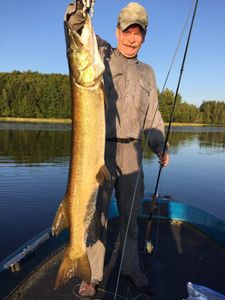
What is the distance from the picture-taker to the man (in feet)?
11.4

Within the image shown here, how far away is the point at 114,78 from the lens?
3512mm

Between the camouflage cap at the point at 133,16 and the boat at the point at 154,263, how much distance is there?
2700 mm

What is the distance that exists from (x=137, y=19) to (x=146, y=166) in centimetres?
1389

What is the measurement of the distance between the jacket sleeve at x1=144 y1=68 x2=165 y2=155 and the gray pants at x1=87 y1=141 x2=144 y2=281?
1.17ft

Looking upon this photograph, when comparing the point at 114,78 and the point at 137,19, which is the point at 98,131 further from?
the point at 137,19

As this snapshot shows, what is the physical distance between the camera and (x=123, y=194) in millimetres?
3705

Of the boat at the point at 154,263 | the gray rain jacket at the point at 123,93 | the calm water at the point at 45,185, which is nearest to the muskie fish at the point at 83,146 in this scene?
the gray rain jacket at the point at 123,93

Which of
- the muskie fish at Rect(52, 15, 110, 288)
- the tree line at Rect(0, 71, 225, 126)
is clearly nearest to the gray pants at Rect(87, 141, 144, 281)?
the muskie fish at Rect(52, 15, 110, 288)

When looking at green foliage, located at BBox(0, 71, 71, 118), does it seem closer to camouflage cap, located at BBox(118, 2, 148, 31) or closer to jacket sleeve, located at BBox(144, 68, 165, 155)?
jacket sleeve, located at BBox(144, 68, 165, 155)

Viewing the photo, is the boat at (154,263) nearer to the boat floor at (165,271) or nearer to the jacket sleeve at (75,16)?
the boat floor at (165,271)

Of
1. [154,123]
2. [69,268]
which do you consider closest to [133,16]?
[154,123]

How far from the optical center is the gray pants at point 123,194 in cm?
356

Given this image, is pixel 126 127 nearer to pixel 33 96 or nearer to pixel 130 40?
pixel 130 40

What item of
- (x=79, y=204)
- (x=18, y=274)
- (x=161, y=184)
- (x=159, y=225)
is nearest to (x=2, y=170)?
(x=161, y=184)
